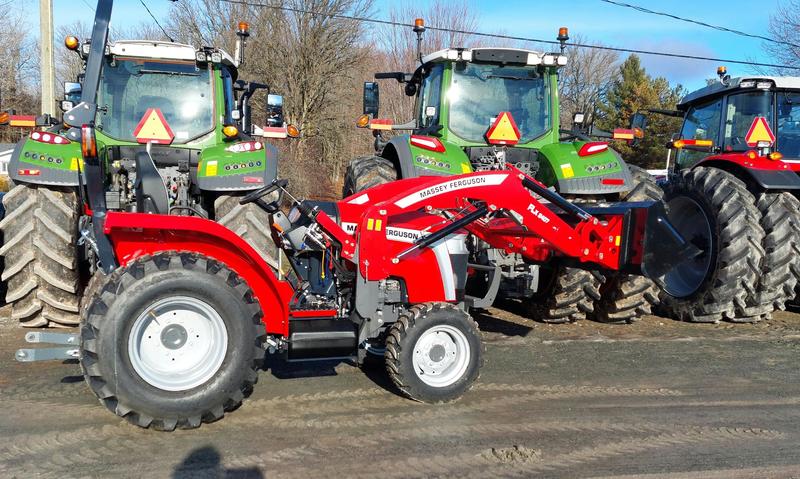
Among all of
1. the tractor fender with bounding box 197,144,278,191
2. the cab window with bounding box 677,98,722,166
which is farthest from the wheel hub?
the cab window with bounding box 677,98,722,166

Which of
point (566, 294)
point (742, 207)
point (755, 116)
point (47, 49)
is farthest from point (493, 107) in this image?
point (47, 49)

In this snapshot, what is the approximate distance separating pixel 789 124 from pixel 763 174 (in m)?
1.22

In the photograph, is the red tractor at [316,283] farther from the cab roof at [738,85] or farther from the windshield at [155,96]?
the cab roof at [738,85]

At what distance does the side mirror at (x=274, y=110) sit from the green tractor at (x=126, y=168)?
66cm

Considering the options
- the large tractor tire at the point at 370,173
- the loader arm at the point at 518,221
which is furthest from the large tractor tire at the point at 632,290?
the large tractor tire at the point at 370,173

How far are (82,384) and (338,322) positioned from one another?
172cm

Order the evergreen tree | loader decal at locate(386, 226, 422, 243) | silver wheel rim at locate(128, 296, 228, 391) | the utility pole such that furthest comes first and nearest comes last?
the evergreen tree < the utility pole < loader decal at locate(386, 226, 422, 243) < silver wheel rim at locate(128, 296, 228, 391)

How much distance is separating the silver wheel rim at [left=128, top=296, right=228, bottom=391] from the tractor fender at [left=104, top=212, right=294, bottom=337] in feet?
1.05

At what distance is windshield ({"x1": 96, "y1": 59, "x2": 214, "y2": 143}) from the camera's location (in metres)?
6.35

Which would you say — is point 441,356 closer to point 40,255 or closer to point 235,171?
point 235,171

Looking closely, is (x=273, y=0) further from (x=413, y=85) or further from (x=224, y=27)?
(x=413, y=85)

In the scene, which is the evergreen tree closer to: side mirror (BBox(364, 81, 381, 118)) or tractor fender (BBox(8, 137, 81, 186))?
side mirror (BBox(364, 81, 381, 118))

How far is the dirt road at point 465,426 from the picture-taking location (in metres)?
3.26

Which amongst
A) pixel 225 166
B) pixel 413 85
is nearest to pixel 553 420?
pixel 225 166
